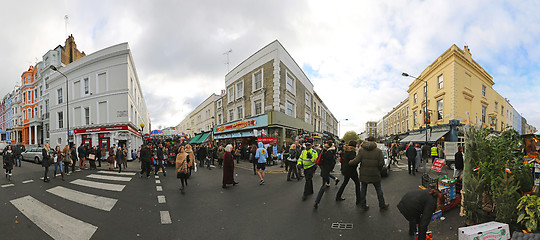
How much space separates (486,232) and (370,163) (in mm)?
2222

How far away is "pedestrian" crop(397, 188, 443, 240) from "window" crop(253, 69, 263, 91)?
18002 mm

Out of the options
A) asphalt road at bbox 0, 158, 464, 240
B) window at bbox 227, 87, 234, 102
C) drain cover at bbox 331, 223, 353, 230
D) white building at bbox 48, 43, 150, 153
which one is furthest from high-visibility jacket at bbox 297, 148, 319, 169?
white building at bbox 48, 43, 150, 153

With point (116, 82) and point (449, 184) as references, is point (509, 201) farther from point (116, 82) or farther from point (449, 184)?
point (116, 82)

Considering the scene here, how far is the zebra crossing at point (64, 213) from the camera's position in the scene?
4281 millimetres

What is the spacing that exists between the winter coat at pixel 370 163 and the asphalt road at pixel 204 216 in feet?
2.62

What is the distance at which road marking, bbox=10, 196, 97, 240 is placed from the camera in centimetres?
417

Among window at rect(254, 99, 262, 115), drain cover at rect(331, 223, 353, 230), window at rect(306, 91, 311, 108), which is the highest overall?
window at rect(306, 91, 311, 108)

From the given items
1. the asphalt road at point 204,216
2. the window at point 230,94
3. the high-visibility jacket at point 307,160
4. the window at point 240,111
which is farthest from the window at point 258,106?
the high-visibility jacket at point 307,160

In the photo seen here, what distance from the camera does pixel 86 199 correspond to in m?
6.43

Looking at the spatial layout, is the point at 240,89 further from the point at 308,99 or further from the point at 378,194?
the point at 378,194

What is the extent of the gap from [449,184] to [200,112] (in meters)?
43.3

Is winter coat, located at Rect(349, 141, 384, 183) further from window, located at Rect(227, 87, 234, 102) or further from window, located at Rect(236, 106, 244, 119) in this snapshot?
window, located at Rect(227, 87, 234, 102)

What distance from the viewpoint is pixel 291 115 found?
22688 mm

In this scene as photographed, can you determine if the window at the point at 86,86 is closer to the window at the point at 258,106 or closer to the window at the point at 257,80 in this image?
the window at the point at 257,80
